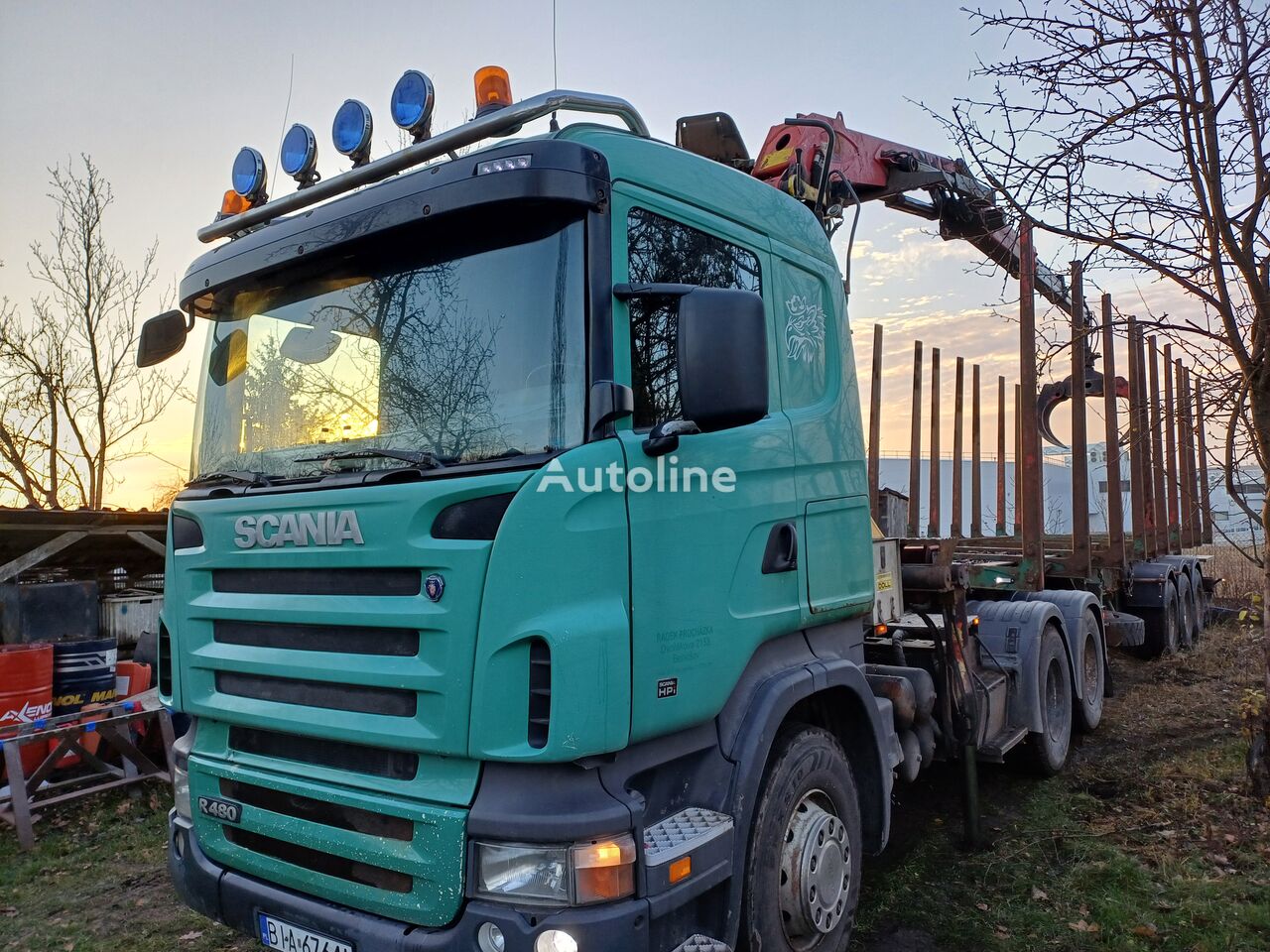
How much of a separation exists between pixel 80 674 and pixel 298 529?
532 centimetres

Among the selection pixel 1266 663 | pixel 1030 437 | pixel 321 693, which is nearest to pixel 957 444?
pixel 1030 437

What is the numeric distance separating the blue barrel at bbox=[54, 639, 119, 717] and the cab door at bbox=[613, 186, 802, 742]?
6070 mm

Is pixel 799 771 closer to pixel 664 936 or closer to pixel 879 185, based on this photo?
pixel 664 936

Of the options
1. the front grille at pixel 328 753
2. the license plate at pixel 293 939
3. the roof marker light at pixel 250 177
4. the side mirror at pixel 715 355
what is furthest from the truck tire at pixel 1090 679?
the roof marker light at pixel 250 177

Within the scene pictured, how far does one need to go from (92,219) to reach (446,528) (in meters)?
14.9

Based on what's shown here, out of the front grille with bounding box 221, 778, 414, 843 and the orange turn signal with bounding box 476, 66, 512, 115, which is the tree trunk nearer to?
the orange turn signal with bounding box 476, 66, 512, 115

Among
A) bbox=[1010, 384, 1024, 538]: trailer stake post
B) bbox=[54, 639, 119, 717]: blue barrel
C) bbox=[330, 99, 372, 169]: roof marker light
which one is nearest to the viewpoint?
bbox=[330, 99, 372, 169]: roof marker light

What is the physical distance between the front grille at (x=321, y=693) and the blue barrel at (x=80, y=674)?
4679 millimetres

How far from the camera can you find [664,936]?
94.3 inches

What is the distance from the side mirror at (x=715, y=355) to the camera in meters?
2.42

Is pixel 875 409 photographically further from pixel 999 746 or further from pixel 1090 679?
pixel 999 746

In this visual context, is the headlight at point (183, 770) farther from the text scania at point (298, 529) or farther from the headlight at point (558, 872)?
the headlight at point (558, 872)

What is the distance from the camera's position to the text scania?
2.56 metres

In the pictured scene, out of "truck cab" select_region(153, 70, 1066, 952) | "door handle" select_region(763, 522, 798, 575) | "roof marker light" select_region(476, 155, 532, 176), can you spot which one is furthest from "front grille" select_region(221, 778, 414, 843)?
"roof marker light" select_region(476, 155, 532, 176)
